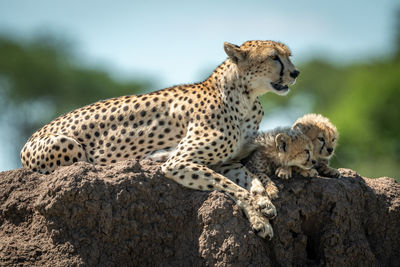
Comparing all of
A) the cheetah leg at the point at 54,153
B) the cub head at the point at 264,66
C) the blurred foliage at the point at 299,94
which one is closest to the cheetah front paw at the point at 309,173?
the cub head at the point at 264,66

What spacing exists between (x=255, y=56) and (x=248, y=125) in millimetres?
665

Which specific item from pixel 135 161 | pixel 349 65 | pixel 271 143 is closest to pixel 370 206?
pixel 271 143

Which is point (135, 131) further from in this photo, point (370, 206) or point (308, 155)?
point (370, 206)

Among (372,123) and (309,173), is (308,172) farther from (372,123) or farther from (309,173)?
(372,123)

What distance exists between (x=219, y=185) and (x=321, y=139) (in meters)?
1.22

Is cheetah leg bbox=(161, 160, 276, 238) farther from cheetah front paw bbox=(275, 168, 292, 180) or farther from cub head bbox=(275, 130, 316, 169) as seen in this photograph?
cub head bbox=(275, 130, 316, 169)

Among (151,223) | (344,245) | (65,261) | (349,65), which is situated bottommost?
(65,261)

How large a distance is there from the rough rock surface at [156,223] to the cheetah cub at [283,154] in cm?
12

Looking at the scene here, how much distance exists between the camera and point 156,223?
5234mm

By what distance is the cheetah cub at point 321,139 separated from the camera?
234 inches

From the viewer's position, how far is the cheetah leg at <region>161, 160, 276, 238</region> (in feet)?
17.1

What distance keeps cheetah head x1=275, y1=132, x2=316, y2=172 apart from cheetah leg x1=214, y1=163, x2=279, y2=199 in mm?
263

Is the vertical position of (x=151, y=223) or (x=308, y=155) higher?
(x=308, y=155)

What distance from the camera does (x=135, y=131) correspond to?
19.8 ft
